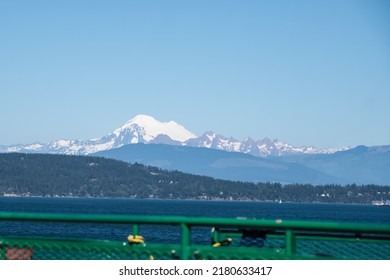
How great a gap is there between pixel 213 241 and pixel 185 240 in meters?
1.13

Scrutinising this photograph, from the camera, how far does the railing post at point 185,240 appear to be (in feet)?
26.6

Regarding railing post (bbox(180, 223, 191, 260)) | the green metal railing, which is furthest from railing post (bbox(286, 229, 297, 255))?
railing post (bbox(180, 223, 191, 260))

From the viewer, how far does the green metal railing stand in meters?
7.68

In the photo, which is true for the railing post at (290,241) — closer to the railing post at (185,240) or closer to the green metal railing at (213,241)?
the green metal railing at (213,241)

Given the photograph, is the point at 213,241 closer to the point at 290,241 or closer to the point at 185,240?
the point at 185,240

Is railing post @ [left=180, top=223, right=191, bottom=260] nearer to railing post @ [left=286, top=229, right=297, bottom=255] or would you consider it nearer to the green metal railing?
the green metal railing

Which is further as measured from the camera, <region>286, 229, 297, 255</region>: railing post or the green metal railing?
<region>286, 229, 297, 255</region>: railing post

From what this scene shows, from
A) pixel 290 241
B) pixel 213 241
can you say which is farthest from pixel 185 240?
pixel 213 241
